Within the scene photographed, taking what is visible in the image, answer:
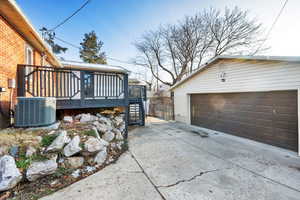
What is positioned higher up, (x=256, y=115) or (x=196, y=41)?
(x=196, y=41)

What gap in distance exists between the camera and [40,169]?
2594 millimetres

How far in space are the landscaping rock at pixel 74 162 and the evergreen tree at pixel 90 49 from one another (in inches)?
899

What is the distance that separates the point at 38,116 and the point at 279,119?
25.3ft

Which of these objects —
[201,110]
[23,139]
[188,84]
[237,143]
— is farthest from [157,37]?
[23,139]

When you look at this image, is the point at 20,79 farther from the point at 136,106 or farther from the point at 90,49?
the point at 90,49

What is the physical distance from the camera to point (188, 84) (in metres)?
9.26

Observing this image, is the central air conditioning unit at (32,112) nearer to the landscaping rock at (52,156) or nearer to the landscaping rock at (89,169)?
the landscaping rock at (52,156)

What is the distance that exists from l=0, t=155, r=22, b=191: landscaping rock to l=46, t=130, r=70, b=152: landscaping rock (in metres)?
0.56

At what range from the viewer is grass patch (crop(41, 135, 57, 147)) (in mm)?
3046

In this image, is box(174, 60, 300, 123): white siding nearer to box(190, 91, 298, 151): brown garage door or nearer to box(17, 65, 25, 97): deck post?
box(190, 91, 298, 151): brown garage door

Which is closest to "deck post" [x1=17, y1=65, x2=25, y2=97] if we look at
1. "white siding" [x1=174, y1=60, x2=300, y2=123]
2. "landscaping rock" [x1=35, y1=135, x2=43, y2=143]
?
"landscaping rock" [x1=35, y1=135, x2=43, y2=143]

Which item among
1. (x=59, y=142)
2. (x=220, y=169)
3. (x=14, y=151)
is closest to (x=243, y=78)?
(x=220, y=169)

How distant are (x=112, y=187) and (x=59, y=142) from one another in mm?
1573

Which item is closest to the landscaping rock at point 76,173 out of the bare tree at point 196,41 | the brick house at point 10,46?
the brick house at point 10,46
